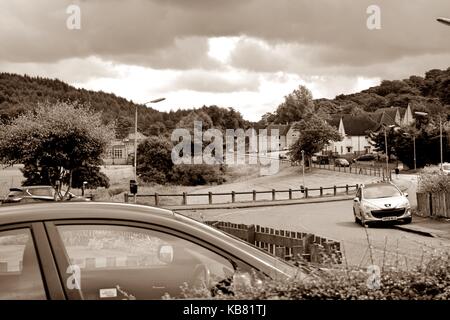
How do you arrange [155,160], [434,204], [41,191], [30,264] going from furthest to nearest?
[155,160] → [41,191] → [434,204] → [30,264]

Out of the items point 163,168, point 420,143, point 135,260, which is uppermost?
point 420,143

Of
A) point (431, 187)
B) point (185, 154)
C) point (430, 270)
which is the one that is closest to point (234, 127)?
point (185, 154)

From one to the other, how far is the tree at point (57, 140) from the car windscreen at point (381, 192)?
99.9 ft

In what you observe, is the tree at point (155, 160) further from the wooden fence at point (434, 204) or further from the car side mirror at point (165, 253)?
the car side mirror at point (165, 253)

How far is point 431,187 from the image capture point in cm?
2986

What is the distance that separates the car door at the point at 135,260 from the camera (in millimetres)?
3783

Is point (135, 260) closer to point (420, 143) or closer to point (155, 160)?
point (420, 143)

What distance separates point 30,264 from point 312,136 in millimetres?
91274

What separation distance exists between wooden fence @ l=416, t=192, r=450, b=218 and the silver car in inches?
106

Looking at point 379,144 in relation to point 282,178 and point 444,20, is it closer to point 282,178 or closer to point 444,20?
point 282,178

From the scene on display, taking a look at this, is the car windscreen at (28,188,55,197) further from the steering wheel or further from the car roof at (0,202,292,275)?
the steering wheel

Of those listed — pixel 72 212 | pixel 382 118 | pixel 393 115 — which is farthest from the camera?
pixel 393 115

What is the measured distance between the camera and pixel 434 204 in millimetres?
29422

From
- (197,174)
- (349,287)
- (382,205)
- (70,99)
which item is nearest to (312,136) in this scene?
(197,174)
